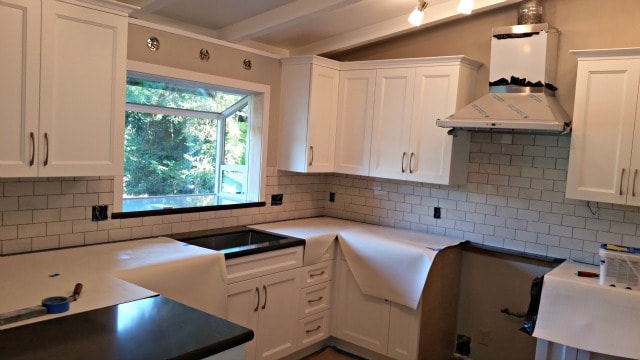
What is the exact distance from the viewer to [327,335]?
12.7ft

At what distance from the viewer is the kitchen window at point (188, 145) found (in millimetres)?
3420

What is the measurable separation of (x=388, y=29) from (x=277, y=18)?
37.6 inches

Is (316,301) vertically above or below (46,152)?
below

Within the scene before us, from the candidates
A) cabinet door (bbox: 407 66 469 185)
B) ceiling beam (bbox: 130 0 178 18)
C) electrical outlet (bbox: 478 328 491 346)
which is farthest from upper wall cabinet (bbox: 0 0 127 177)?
electrical outlet (bbox: 478 328 491 346)

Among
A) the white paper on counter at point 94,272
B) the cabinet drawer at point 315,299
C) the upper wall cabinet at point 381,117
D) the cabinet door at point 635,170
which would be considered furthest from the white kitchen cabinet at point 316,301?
the cabinet door at point 635,170

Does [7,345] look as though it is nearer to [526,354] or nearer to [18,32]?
[18,32]

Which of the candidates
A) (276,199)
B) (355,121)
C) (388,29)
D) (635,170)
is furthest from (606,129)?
(276,199)

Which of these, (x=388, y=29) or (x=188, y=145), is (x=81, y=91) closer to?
(x=188, y=145)

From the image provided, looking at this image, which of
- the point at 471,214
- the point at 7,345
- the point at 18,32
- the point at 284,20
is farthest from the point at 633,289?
the point at 18,32

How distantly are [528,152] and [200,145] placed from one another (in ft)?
8.07

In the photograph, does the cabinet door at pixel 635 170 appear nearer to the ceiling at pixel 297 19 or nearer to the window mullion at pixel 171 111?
the ceiling at pixel 297 19

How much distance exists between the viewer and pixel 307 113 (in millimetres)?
Answer: 3996

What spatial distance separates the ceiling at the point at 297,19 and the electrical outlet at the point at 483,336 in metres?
2.35

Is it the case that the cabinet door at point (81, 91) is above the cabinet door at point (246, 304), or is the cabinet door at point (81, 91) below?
above
